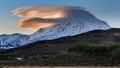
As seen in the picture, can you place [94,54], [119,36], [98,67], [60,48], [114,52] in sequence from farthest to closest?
[119,36] → [60,48] → [94,54] → [114,52] → [98,67]

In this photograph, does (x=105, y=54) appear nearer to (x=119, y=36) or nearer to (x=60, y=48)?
(x=60, y=48)

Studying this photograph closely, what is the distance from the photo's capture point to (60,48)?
109 m

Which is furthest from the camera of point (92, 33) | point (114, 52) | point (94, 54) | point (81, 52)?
point (92, 33)

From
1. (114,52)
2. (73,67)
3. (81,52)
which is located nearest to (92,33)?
(81,52)

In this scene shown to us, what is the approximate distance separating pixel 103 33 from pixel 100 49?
56.1 m

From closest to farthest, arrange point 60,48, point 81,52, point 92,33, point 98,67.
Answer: point 98,67 < point 81,52 < point 60,48 < point 92,33

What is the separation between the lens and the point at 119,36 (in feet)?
411

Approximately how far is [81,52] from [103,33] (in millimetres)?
51750

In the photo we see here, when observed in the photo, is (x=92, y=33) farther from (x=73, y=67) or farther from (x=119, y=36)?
(x=73, y=67)

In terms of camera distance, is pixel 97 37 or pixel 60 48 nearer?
pixel 60 48

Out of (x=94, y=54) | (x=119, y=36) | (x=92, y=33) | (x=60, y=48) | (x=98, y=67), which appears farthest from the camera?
(x=92, y=33)

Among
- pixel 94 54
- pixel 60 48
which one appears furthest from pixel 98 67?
pixel 60 48

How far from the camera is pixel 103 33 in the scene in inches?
5187

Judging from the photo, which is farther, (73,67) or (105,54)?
(105,54)
